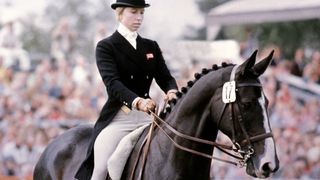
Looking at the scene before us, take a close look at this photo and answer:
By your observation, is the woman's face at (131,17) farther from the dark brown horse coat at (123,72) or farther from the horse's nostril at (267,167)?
the horse's nostril at (267,167)

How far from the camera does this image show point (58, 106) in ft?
54.9

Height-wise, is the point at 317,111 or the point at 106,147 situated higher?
the point at 106,147

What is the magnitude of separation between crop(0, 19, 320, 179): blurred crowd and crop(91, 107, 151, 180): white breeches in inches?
337

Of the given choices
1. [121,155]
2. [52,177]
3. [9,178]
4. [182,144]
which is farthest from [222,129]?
[9,178]

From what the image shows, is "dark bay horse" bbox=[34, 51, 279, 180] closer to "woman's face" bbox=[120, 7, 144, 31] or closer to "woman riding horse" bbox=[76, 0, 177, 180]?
"woman riding horse" bbox=[76, 0, 177, 180]

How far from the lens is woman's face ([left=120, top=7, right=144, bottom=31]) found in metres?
7.03

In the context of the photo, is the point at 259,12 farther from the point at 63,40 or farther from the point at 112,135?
the point at 112,135

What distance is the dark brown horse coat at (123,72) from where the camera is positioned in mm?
6930

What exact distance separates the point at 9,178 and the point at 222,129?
10733mm

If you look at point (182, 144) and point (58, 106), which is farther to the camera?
point (58, 106)

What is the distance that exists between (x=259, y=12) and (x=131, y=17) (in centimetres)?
1007

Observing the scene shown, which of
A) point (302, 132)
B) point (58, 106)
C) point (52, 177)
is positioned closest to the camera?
point (52, 177)

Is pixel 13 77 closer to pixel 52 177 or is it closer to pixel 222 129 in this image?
pixel 52 177

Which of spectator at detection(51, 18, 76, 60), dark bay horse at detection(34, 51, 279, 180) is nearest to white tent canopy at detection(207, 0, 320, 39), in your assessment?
spectator at detection(51, 18, 76, 60)
